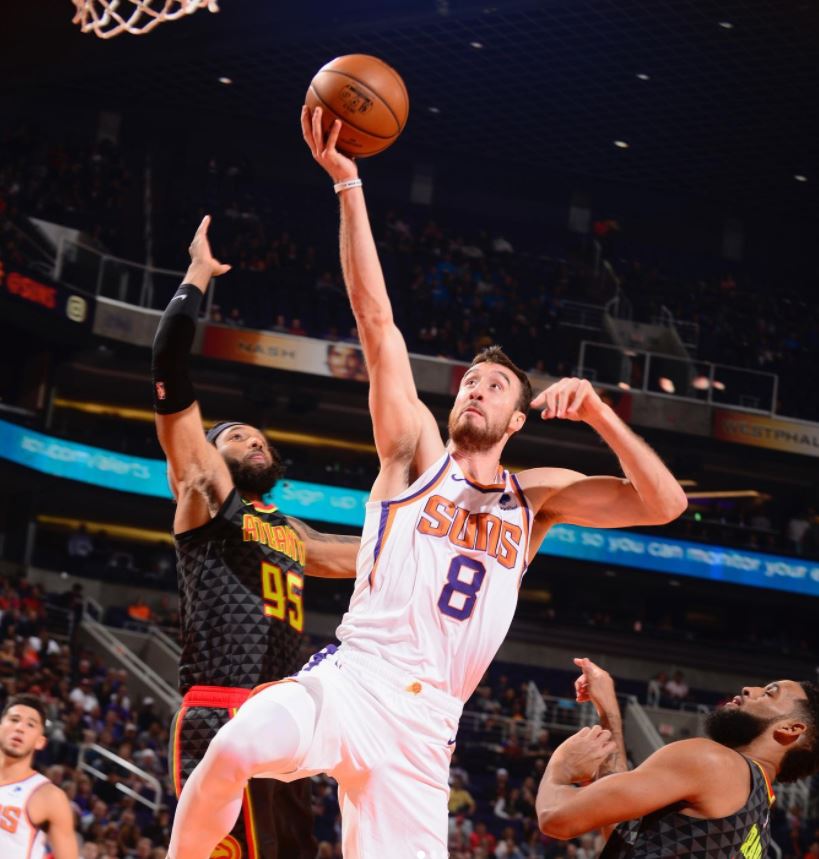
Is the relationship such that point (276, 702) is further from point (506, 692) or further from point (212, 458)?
point (506, 692)

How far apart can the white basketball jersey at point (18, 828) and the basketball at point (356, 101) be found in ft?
11.8

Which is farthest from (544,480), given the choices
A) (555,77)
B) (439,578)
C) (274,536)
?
(555,77)

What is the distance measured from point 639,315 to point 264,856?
2376 cm

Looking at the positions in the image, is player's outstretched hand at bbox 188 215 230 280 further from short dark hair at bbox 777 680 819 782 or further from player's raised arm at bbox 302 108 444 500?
short dark hair at bbox 777 680 819 782

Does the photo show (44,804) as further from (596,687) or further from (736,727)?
(736,727)

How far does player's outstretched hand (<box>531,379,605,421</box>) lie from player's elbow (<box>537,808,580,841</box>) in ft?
4.14

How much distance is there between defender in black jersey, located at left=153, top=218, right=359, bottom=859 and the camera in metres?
4.46

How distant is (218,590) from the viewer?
183 inches

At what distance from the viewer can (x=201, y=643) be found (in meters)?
4.59

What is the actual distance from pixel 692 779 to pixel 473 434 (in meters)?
1.30

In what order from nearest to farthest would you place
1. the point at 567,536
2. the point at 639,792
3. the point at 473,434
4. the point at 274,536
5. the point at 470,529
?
the point at 639,792, the point at 470,529, the point at 473,434, the point at 274,536, the point at 567,536

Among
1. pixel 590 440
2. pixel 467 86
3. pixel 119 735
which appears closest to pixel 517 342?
pixel 590 440

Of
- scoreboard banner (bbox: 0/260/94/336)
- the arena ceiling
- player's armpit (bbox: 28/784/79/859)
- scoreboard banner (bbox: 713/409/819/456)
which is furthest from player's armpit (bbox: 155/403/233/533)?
scoreboard banner (bbox: 713/409/819/456)

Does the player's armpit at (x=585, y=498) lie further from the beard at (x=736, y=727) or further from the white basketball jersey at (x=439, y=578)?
the beard at (x=736, y=727)
